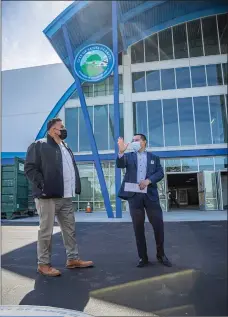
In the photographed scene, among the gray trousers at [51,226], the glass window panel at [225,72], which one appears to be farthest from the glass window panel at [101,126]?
the glass window panel at [225,72]

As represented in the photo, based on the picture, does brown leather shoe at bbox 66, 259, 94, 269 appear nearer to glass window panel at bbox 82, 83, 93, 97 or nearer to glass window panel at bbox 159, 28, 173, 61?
glass window panel at bbox 82, 83, 93, 97

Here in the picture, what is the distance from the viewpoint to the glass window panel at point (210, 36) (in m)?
1.55

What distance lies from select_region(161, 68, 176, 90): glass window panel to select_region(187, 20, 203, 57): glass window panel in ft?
0.83

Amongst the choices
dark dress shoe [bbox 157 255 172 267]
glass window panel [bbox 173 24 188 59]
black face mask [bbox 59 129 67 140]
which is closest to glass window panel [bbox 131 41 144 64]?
glass window panel [bbox 173 24 188 59]

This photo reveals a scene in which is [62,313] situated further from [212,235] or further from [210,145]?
[212,235]

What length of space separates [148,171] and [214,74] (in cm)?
86

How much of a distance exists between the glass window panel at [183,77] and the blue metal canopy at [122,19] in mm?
277

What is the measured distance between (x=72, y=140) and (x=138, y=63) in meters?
0.61

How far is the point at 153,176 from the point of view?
4.07 feet

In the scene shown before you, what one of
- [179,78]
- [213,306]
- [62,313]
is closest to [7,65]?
[179,78]

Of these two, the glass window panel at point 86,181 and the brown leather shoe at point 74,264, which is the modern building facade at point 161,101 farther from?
the brown leather shoe at point 74,264

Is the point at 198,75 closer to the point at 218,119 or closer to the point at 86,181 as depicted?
the point at 218,119

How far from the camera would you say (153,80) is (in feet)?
4.68

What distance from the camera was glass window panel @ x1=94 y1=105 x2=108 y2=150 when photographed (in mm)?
1213
